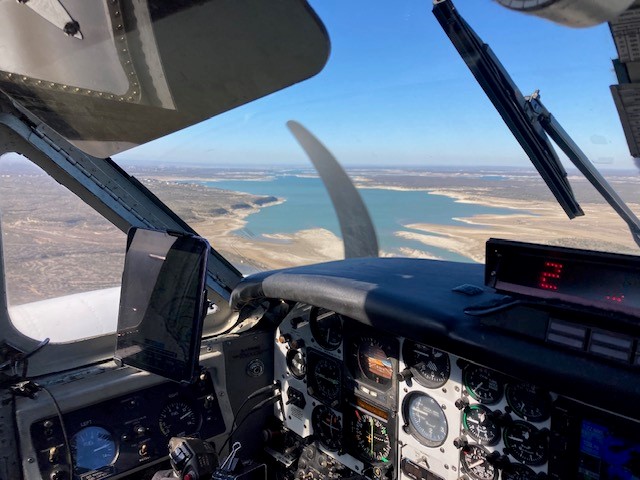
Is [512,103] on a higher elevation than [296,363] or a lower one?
higher

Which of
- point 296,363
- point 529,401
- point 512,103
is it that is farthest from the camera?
point 296,363

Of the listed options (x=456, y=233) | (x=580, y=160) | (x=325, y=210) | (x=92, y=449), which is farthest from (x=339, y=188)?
(x=92, y=449)

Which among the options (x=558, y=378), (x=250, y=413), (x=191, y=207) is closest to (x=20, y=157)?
(x=191, y=207)

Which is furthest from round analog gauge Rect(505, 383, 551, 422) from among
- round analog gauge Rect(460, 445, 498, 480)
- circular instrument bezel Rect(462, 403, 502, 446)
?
round analog gauge Rect(460, 445, 498, 480)

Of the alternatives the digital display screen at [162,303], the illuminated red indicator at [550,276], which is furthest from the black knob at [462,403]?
the digital display screen at [162,303]

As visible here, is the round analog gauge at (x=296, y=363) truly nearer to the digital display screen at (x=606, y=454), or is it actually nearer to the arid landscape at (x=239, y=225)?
the arid landscape at (x=239, y=225)

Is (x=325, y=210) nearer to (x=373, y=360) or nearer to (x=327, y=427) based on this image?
(x=373, y=360)

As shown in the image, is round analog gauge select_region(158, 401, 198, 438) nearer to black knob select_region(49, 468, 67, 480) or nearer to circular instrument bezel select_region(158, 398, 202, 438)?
circular instrument bezel select_region(158, 398, 202, 438)
